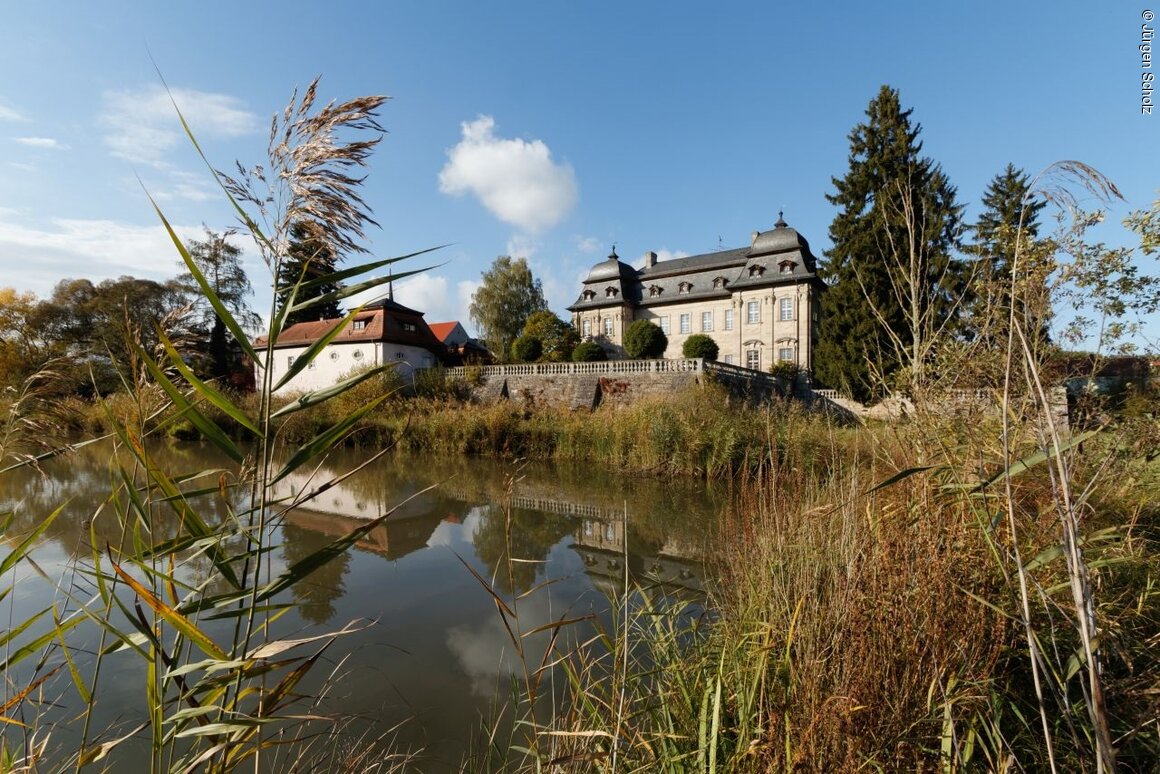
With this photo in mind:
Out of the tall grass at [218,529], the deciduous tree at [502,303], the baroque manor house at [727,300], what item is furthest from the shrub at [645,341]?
the tall grass at [218,529]

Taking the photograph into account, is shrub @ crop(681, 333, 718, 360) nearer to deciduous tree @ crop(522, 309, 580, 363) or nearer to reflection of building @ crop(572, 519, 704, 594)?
deciduous tree @ crop(522, 309, 580, 363)

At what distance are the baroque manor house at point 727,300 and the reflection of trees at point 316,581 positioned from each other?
24448 mm

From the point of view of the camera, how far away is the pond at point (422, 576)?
2.65 metres

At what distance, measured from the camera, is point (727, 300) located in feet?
97.7

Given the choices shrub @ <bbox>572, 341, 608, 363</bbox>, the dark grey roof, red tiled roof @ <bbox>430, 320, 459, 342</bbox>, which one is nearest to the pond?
shrub @ <bbox>572, 341, 608, 363</bbox>

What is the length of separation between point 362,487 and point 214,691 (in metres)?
8.89

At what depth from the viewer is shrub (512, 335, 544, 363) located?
25.4m

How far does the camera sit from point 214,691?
1138mm

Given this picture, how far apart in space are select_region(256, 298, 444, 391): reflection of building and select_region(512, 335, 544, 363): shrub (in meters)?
5.00

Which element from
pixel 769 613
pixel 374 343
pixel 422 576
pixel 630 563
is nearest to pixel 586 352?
pixel 374 343

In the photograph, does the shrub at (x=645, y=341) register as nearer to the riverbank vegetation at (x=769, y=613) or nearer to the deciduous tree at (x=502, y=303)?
the deciduous tree at (x=502, y=303)

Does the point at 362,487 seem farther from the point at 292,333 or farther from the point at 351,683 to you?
the point at 292,333

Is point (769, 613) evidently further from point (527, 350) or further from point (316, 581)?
point (527, 350)

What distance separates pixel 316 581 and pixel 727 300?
28140 mm
